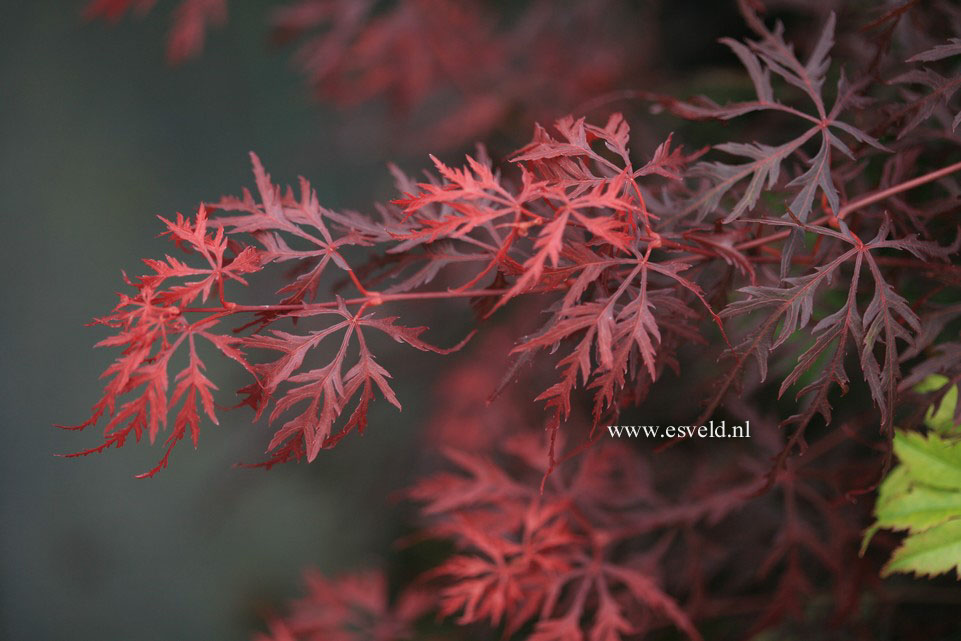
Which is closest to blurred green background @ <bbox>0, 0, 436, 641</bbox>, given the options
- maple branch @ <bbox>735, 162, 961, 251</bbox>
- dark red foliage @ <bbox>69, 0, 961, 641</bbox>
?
dark red foliage @ <bbox>69, 0, 961, 641</bbox>

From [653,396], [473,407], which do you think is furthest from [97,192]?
[653,396]

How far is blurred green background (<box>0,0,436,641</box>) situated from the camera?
5.06 feet

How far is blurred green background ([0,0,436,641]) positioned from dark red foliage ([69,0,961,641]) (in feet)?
1.40

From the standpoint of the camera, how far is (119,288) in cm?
162

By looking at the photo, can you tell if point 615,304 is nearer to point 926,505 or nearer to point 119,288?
point 926,505

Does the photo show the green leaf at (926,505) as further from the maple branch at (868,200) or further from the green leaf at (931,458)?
the maple branch at (868,200)

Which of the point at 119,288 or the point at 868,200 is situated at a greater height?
the point at 119,288

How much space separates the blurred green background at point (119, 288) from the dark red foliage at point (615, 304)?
43 centimetres

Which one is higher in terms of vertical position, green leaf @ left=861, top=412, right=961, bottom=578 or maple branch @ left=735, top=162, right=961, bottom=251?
maple branch @ left=735, top=162, right=961, bottom=251

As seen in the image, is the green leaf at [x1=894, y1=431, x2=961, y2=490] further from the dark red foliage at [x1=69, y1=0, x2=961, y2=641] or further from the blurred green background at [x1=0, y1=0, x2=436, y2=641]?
the blurred green background at [x1=0, y1=0, x2=436, y2=641]

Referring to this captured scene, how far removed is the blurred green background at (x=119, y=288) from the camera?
5.06ft

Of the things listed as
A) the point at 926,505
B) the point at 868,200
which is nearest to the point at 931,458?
the point at 926,505

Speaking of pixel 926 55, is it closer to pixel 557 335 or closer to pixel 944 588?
pixel 557 335

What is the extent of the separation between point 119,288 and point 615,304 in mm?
1502
